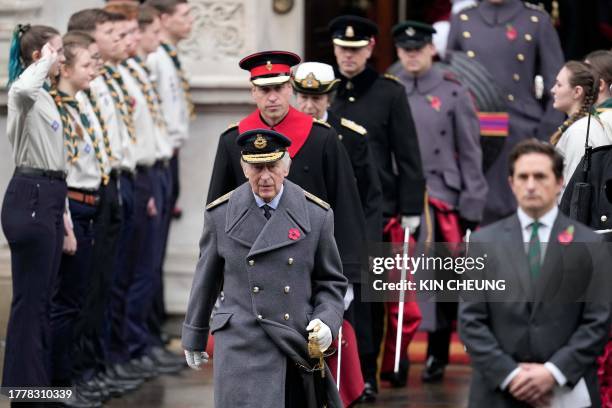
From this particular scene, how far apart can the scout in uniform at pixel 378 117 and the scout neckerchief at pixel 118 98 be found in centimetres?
133

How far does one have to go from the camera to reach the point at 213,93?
14.1 metres

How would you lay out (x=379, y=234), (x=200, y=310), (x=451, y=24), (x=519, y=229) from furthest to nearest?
(x=451, y=24)
(x=379, y=234)
(x=200, y=310)
(x=519, y=229)

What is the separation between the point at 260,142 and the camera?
8367mm

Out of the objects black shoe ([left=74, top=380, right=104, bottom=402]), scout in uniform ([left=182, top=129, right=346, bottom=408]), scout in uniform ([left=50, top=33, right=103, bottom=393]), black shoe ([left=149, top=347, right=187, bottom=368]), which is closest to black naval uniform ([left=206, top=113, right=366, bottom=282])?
scout in uniform ([left=182, top=129, right=346, bottom=408])

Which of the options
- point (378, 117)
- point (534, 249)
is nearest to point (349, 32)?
point (378, 117)

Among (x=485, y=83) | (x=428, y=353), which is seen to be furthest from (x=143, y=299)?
(x=485, y=83)

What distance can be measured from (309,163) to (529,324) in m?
2.46

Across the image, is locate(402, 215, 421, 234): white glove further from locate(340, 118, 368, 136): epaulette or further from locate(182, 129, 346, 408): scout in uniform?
locate(182, 129, 346, 408): scout in uniform

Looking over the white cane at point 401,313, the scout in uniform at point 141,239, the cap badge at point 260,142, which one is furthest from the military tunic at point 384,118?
the cap badge at point 260,142

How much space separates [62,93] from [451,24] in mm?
4136

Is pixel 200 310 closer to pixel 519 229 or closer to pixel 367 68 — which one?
pixel 519 229

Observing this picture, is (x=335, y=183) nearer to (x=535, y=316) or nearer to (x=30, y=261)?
(x=30, y=261)

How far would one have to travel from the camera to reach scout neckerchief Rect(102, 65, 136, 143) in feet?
39.0

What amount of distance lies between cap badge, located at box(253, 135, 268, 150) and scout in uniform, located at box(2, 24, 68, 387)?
7.08 feet
